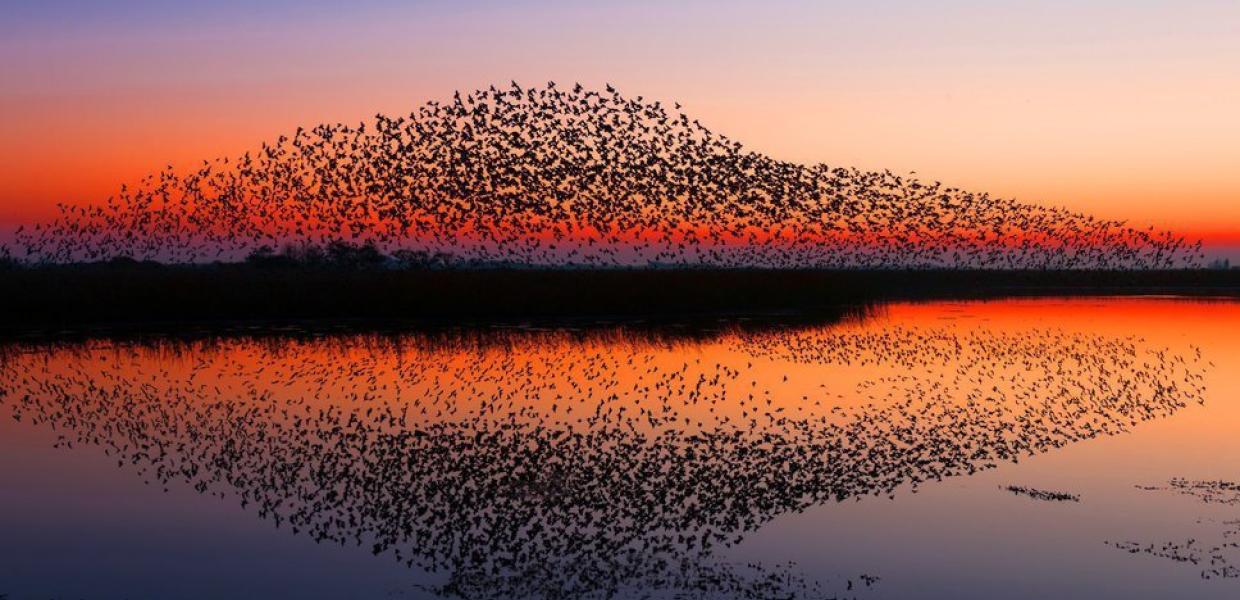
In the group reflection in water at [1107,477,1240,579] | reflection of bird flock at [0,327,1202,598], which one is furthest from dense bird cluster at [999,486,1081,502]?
reflection in water at [1107,477,1240,579]

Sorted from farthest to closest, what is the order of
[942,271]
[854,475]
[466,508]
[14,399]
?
[942,271] < [14,399] < [854,475] < [466,508]

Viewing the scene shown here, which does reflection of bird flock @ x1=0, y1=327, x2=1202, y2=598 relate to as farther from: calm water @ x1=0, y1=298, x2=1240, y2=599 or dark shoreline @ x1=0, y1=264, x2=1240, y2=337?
dark shoreline @ x1=0, y1=264, x2=1240, y2=337

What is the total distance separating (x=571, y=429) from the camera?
18.3 metres

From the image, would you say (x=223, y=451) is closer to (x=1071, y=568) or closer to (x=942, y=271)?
(x=1071, y=568)

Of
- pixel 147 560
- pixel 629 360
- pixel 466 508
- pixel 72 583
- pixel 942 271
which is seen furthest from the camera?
pixel 942 271

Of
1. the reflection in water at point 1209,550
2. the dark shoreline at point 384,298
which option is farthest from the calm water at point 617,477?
the dark shoreline at point 384,298

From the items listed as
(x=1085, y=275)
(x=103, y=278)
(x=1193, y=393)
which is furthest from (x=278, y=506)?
(x=1085, y=275)

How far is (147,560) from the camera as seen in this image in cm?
1084

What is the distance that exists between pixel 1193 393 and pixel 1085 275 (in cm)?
9433

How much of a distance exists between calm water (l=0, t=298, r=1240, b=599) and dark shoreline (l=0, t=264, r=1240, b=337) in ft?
37.1

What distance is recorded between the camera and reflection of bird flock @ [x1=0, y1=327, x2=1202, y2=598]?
1159 centimetres

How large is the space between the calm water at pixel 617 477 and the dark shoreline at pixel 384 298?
1129cm

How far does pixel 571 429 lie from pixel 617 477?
3.86m

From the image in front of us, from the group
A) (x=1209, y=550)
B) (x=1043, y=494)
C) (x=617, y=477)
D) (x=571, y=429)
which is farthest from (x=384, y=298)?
(x=1209, y=550)
